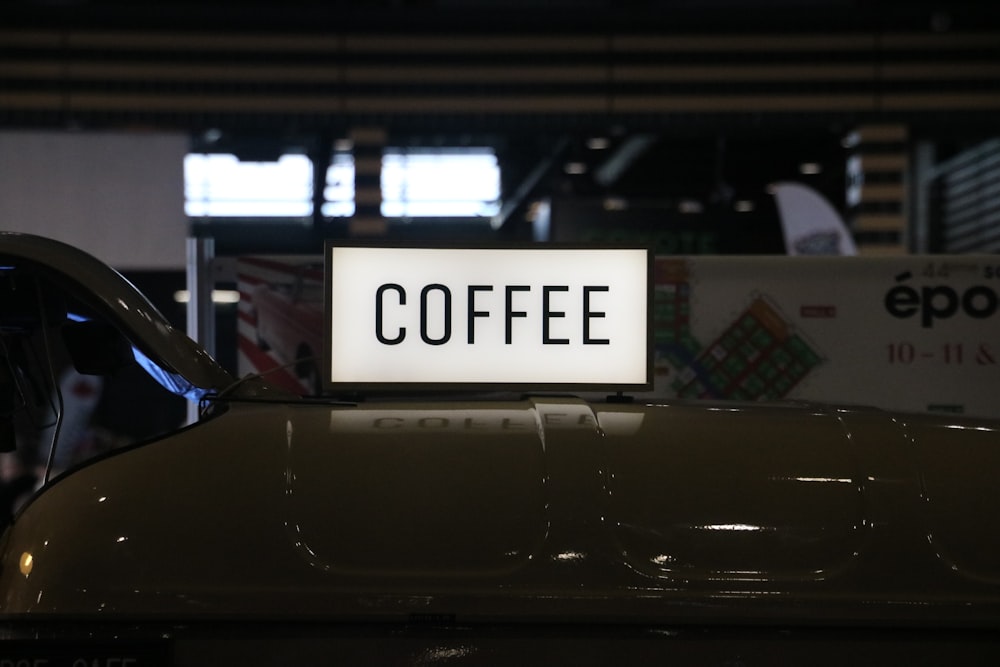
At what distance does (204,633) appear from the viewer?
1.60 metres

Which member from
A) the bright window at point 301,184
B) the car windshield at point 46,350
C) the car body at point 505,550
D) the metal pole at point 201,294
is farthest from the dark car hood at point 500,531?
the bright window at point 301,184

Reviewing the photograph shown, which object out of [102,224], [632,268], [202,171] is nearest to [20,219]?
[102,224]

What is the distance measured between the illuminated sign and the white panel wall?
3.94m

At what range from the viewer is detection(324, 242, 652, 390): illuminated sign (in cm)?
206

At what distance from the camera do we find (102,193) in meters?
6.14

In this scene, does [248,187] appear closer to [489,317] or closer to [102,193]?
[102,193]

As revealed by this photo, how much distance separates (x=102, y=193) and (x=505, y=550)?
5104mm

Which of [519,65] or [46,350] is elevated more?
[519,65]

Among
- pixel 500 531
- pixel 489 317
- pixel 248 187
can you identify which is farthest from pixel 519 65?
pixel 500 531

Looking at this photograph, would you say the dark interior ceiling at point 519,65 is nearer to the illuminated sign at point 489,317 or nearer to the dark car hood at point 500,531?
the illuminated sign at point 489,317

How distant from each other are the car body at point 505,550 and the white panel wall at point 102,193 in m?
4.22

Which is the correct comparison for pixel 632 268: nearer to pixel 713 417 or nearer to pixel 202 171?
pixel 713 417

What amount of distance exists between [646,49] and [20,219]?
439cm

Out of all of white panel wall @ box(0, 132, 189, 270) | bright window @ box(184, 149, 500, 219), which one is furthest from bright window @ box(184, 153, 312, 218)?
white panel wall @ box(0, 132, 189, 270)
